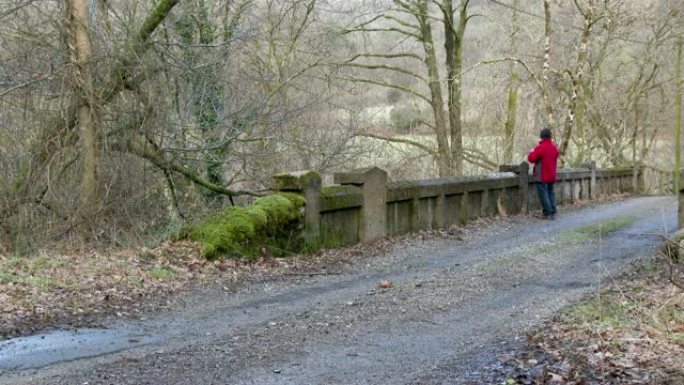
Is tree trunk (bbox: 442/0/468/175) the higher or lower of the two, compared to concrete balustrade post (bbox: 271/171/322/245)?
higher

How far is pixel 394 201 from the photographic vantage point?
13625mm

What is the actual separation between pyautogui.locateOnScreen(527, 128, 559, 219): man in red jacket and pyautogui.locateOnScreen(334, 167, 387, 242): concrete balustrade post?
529 cm

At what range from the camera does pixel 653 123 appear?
36.1m

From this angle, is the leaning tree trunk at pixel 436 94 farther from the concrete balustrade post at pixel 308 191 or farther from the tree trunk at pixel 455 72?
the concrete balustrade post at pixel 308 191

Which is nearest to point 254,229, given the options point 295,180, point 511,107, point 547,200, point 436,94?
point 295,180

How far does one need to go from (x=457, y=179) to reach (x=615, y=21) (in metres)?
13.4

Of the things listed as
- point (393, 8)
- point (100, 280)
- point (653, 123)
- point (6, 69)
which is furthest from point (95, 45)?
point (653, 123)

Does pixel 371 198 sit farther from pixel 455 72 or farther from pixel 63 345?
pixel 455 72

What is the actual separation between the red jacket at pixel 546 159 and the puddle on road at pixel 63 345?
12.1 metres

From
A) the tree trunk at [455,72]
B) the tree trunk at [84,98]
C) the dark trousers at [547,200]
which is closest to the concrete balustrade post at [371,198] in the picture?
the tree trunk at [84,98]

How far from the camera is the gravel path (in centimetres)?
564

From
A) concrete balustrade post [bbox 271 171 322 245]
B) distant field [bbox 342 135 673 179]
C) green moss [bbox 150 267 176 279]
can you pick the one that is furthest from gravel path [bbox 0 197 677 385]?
distant field [bbox 342 135 673 179]

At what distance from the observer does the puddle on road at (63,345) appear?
587 cm

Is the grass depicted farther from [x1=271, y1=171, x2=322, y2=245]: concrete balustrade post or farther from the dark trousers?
[x1=271, y1=171, x2=322, y2=245]: concrete balustrade post
